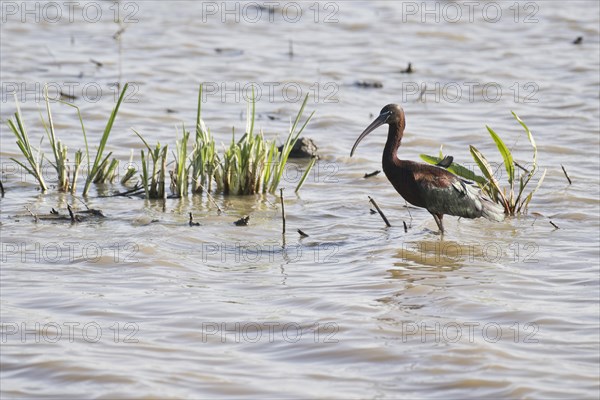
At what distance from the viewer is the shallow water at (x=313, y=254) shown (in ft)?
17.4

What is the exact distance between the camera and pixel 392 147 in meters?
8.20

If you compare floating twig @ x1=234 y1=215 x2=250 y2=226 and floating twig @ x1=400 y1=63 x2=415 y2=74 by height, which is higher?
floating twig @ x1=400 y1=63 x2=415 y2=74

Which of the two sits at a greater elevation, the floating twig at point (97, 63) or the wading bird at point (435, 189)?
the floating twig at point (97, 63)

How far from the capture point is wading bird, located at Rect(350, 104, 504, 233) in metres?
7.98

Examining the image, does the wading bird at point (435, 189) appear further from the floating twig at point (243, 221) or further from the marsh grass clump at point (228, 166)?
the floating twig at point (243, 221)

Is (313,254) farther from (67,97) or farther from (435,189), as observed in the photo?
(67,97)

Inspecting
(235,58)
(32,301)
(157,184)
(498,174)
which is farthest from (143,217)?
(235,58)

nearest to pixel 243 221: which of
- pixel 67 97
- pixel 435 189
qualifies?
pixel 435 189

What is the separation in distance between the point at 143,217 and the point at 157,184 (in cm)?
59

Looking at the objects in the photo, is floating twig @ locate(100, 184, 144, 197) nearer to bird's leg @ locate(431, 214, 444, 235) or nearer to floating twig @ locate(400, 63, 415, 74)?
bird's leg @ locate(431, 214, 444, 235)

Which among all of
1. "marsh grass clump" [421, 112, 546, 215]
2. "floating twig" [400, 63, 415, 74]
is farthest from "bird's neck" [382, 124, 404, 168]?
"floating twig" [400, 63, 415, 74]

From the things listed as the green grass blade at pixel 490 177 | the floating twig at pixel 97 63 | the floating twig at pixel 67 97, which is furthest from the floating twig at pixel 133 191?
the floating twig at pixel 97 63

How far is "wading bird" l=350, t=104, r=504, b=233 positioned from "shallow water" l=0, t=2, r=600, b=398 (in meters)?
0.24

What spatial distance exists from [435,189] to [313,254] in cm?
112
